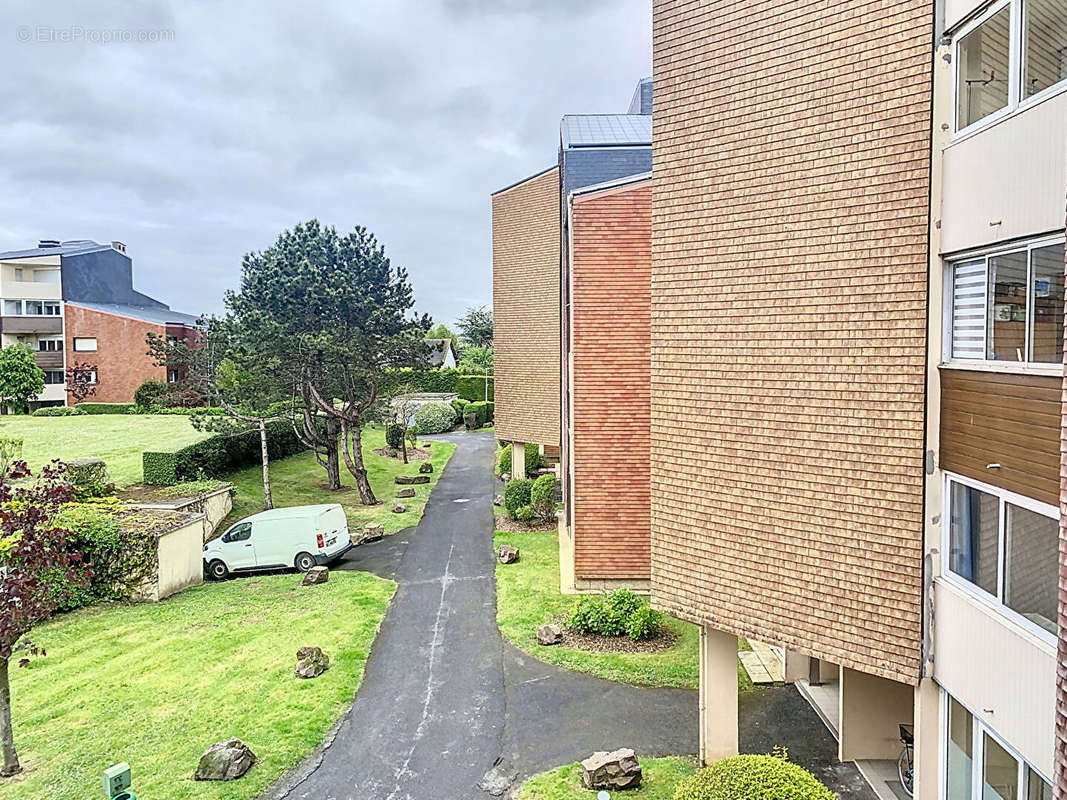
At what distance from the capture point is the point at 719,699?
8.93 meters

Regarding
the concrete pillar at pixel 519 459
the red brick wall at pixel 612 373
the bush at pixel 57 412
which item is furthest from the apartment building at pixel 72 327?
the red brick wall at pixel 612 373

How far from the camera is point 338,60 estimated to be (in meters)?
21.5

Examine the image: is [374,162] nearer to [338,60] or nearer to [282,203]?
[282,203]

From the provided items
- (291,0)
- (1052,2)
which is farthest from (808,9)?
(291,0)

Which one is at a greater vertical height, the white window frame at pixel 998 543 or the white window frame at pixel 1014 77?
the white window frame at pixel 1014 77

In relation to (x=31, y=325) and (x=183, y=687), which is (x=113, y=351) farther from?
(x=183, y=687)

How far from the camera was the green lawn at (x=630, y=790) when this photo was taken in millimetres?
8453

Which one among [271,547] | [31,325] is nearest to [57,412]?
[31,325]

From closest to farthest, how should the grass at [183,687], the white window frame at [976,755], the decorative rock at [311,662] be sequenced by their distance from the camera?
the white window frame at [976,755]
the grass at [183,687]
the decorative rock at [311,662]

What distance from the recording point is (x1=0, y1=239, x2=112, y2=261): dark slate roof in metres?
52.3

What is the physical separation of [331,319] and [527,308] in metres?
7.66

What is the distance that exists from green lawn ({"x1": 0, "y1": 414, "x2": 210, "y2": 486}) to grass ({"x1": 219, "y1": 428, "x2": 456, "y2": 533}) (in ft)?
9.86

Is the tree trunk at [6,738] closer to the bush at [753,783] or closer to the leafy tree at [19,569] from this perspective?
the leafy tree at [19,569]

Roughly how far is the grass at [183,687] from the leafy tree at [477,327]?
78.5 meters
